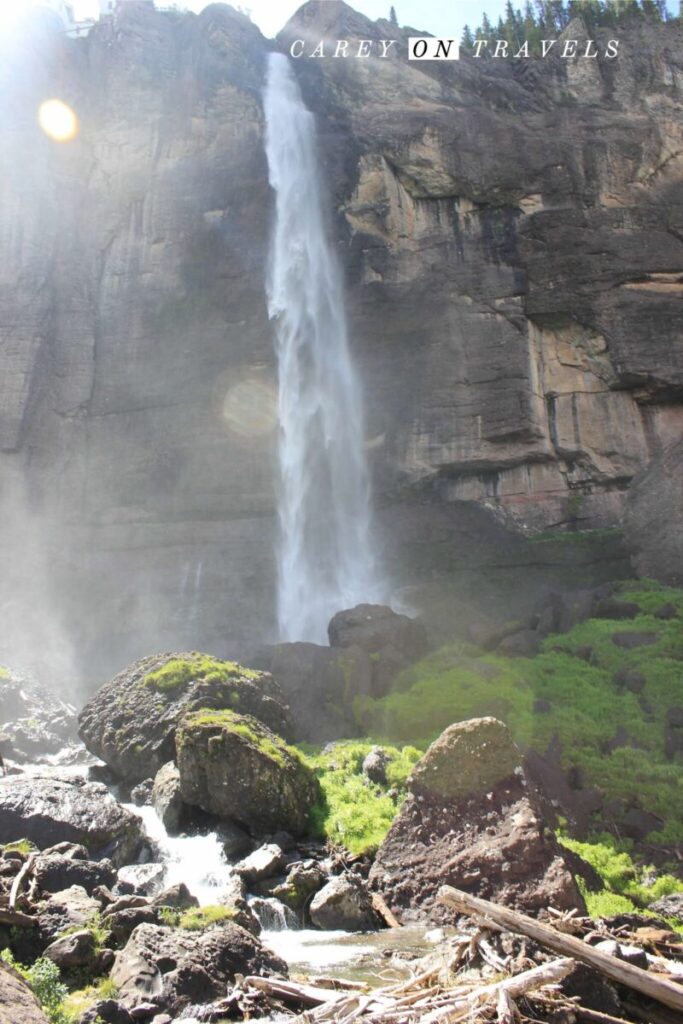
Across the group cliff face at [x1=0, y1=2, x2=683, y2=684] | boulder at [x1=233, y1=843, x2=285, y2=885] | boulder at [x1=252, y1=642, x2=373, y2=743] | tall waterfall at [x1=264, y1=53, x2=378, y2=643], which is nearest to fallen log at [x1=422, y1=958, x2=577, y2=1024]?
boulder at [x1=233, y1=843, x2=285, y2=885]

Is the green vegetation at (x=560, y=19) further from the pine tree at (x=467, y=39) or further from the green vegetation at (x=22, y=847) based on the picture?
the green vegetation at (x=22, y=847)

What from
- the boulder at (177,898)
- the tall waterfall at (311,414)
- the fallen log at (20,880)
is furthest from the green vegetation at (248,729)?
the tall waterfall at (311,414)

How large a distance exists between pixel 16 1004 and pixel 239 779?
25.9 ft

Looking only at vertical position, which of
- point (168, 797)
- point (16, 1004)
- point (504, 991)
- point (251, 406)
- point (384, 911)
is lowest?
point (384, 911)

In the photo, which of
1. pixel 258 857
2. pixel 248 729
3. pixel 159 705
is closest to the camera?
pixel 258 857

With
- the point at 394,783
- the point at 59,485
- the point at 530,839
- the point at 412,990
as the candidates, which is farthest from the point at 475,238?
the point at 412,990

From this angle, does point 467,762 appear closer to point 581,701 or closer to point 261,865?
point 261,865

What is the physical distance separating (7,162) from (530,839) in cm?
3511

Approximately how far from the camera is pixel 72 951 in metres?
6.71

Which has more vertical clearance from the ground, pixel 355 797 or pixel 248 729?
pixel 248 729

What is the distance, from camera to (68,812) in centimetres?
1122

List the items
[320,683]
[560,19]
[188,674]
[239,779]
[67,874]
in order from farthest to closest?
[560,19]
[320,683]
[188,674]
[239,779]
[67,874]

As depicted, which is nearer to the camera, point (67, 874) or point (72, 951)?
point (72, 951)

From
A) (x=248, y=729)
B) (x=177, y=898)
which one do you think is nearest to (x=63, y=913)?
(x=177, y=898)
